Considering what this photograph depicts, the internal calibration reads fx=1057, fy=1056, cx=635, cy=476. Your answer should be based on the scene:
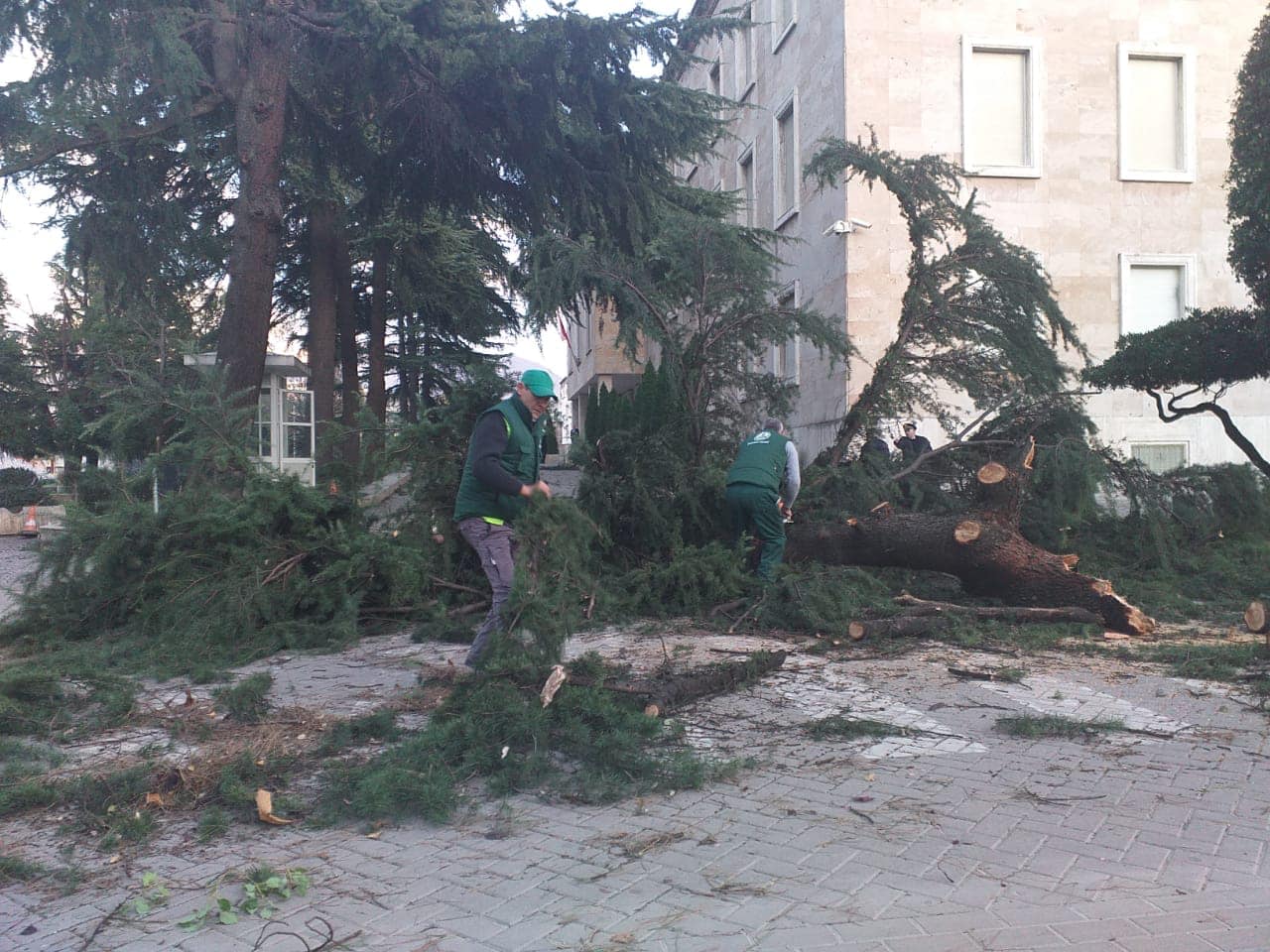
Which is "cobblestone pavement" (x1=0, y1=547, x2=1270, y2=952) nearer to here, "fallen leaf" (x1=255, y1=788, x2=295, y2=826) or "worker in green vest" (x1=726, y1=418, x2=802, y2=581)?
"fallen leaf" (x1=255, y1=788, x2=295, y2=826)

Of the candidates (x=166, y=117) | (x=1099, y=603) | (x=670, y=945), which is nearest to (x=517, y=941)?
(x=670, y=945)

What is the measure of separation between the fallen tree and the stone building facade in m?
8.58

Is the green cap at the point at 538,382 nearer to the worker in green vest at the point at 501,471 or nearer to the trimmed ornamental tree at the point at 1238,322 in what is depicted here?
the worker in green vest at the point at 501,471

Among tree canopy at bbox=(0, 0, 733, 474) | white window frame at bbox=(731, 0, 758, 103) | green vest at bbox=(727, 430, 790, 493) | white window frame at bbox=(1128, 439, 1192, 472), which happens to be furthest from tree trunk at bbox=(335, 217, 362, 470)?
white window frame at bbox=(1128, 439, 1192, 472)

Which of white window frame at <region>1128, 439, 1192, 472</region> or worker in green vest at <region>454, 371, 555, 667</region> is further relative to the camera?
white window frame at <region>1128, 439, 1192, 472</region>

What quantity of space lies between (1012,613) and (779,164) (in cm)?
1610

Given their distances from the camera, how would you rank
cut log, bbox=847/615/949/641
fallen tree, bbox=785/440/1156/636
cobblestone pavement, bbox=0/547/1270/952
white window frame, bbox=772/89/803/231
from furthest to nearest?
white window frame, bbox=772/89/803/231 < fallen tree, bbox=785/440/1156/636 < cut log, bbox=847/615/949/641 < cobblestone pavement, bbox=0/547/1270/952

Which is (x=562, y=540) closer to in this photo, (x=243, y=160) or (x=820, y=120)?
(x=243, y=160)

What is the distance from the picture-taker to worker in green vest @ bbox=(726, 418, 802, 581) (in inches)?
347

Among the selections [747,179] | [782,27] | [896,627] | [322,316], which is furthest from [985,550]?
[747,179]

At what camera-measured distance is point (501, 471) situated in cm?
583

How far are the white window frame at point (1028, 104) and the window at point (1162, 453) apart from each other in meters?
5.08

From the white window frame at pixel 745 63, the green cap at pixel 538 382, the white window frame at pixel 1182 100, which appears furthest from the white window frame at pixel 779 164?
the green cap at pixel 538 382

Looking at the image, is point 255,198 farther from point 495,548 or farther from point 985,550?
point 985,550
